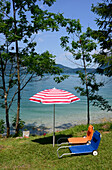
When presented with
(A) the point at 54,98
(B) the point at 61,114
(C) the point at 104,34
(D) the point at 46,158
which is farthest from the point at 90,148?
(B) the point at 61,114

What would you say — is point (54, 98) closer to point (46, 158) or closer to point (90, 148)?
point (46, 158)

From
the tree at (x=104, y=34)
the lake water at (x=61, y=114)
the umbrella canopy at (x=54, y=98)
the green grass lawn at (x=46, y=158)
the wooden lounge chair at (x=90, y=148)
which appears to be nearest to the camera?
the green grass lawn at (x=46, y=158)

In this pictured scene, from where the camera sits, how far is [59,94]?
687 centimetres

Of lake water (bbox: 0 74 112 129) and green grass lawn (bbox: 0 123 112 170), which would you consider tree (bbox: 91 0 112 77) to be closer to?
lake water (bbox: 0 74 112 129)

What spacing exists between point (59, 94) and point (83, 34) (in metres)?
7.23

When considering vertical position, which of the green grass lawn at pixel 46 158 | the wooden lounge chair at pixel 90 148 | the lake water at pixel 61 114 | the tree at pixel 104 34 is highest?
the tree at pixel 104 34

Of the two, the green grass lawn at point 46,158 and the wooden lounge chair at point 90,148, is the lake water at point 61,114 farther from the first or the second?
the wooden lounge chair at point 90,148

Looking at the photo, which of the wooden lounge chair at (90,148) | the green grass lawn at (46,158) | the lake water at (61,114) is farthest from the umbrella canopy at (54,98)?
the lake water at (61,114)

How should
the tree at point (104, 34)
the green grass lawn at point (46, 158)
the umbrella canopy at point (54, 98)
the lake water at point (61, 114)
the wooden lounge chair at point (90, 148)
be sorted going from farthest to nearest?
1. the lake water at point (61, 114)
2. the tree at point (104, 34)
3. the umbrella canopy at point (54, 98)
4. the wooden lounge chair at point (90, 148)
5. the green grass lawn at point (46, 158)

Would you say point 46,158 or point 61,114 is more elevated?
point 46,158

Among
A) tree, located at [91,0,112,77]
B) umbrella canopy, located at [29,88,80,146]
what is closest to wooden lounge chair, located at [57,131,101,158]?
umbrella canopy, located at [29,88,80,146]

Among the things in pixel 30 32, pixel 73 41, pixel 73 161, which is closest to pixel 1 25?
pixel 30 32

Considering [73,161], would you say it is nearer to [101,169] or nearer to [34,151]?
[101,169]

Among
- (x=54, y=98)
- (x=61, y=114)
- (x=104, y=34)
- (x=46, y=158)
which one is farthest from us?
(x=61, y=114)
